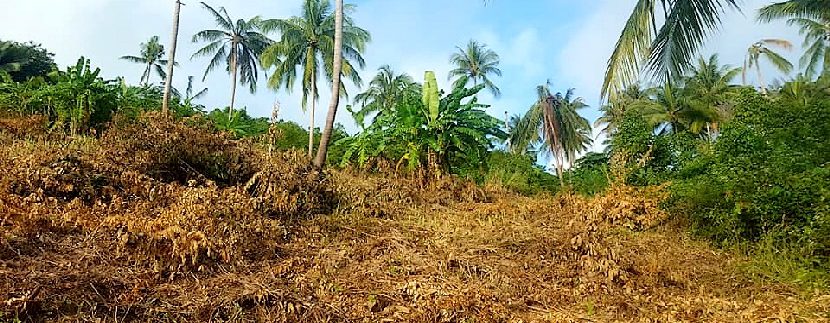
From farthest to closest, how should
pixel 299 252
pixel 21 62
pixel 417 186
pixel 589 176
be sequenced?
pixel 21 62 → pixel 589 176 → pixel 417 186 → pixel 299 252

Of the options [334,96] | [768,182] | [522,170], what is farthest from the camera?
[522,170]

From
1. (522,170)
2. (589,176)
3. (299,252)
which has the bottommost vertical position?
(299,252)

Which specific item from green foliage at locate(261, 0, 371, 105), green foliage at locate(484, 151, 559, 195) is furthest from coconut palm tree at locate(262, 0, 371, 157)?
green foliage at locate(484, 151, 559, 195)

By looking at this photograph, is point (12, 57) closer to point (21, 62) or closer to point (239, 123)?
point (21, 62)

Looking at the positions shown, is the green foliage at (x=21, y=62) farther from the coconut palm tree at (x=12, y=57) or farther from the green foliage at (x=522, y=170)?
the green foliage at (x=522, y=170)

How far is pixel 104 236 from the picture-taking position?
6.00 meters

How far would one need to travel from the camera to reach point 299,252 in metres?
6.64

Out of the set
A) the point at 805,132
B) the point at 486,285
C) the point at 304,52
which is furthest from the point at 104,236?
the point at 304,52

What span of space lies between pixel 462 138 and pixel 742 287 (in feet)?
22.9

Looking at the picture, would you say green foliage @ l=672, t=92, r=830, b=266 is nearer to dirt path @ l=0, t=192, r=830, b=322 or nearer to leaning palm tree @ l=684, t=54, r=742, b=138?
dirt path @ l=0, t=192, r=830, b=322

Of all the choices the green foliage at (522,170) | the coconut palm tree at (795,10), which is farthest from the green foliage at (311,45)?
the coconut palm tree at (795,10)

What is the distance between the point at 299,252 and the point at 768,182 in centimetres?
543

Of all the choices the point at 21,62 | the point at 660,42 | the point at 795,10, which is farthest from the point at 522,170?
the point at 21,62

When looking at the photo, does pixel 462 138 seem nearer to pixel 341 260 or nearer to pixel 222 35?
pixel 341 260
